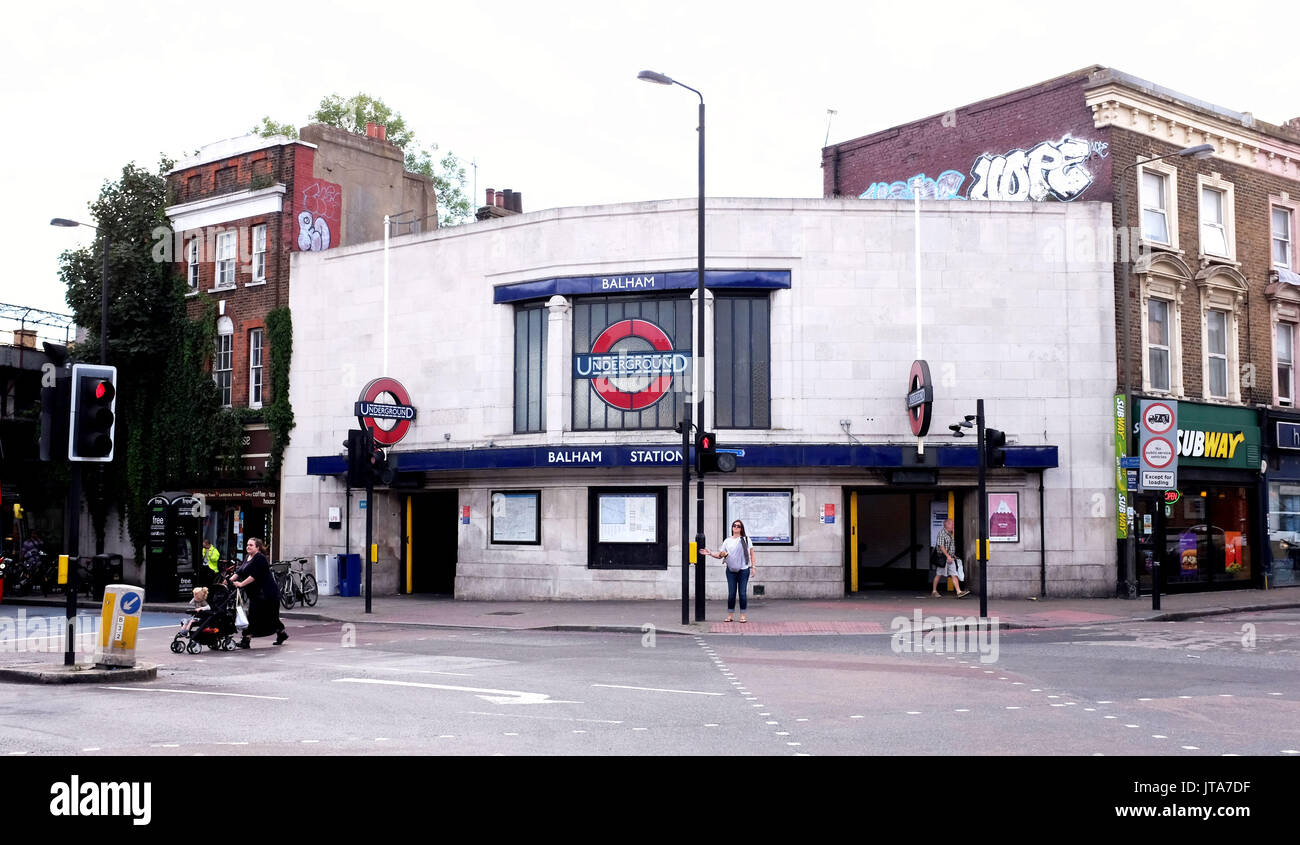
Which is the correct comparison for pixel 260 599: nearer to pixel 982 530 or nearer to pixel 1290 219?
pixel 982 530

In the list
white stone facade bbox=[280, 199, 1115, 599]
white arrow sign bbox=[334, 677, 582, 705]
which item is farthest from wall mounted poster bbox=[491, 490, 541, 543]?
white arrow sign bbox=[334, 677, 582, 705]

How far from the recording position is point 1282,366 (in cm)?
3200

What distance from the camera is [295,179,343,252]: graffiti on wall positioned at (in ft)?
112

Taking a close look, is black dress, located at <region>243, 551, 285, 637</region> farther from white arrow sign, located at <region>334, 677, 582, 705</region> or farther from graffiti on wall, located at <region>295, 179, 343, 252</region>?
graffiti on wall, located at <region>295, 179, 343, 252</region>

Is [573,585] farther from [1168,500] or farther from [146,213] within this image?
[146,213]

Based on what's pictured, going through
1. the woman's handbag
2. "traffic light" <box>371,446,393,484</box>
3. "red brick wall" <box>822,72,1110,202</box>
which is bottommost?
the woman's handbag

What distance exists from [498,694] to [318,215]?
25.1 meters

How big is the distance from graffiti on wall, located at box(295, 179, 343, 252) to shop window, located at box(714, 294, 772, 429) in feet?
42.2

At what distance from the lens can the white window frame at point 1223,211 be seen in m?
29.9

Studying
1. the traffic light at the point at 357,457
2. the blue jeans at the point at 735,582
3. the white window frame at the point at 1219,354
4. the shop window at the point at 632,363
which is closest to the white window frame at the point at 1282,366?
the white window frame at the point at 1219,354

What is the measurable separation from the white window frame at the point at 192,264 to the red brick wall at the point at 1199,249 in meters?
25.5

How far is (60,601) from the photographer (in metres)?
30.6

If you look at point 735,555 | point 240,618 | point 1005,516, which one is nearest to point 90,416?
point 240,618
